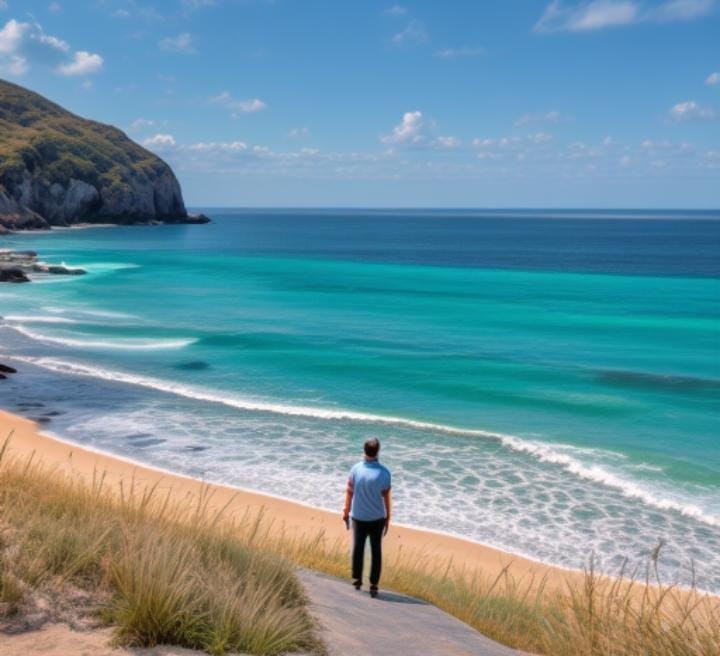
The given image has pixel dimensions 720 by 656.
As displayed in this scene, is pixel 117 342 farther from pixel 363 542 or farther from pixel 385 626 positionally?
pixel 385 626

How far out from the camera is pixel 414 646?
6.95m

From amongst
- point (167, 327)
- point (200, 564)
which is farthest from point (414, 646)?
point (167, 327)

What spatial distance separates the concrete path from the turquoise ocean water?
6.77m

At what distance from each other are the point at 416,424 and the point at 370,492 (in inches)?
573

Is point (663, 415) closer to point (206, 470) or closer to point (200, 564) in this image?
point (206, 470)

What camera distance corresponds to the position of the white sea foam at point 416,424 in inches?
704

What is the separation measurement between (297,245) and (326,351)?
276 ft

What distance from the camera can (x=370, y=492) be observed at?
9.27m

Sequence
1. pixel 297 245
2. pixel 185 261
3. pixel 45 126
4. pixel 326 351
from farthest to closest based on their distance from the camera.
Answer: pixel 45 126 → pixel 297 245 → pixel 185 261 → pixel 326 351

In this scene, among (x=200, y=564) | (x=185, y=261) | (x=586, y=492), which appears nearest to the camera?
(x=200, y=564)

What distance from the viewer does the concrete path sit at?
665 centimetres

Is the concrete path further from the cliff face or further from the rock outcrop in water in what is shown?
the cliff face

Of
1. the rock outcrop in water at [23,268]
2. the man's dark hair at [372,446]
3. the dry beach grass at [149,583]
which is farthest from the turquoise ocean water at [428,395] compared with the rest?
the dry beach grass at [149,583]

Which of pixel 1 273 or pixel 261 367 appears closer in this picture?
pixel 261 367
